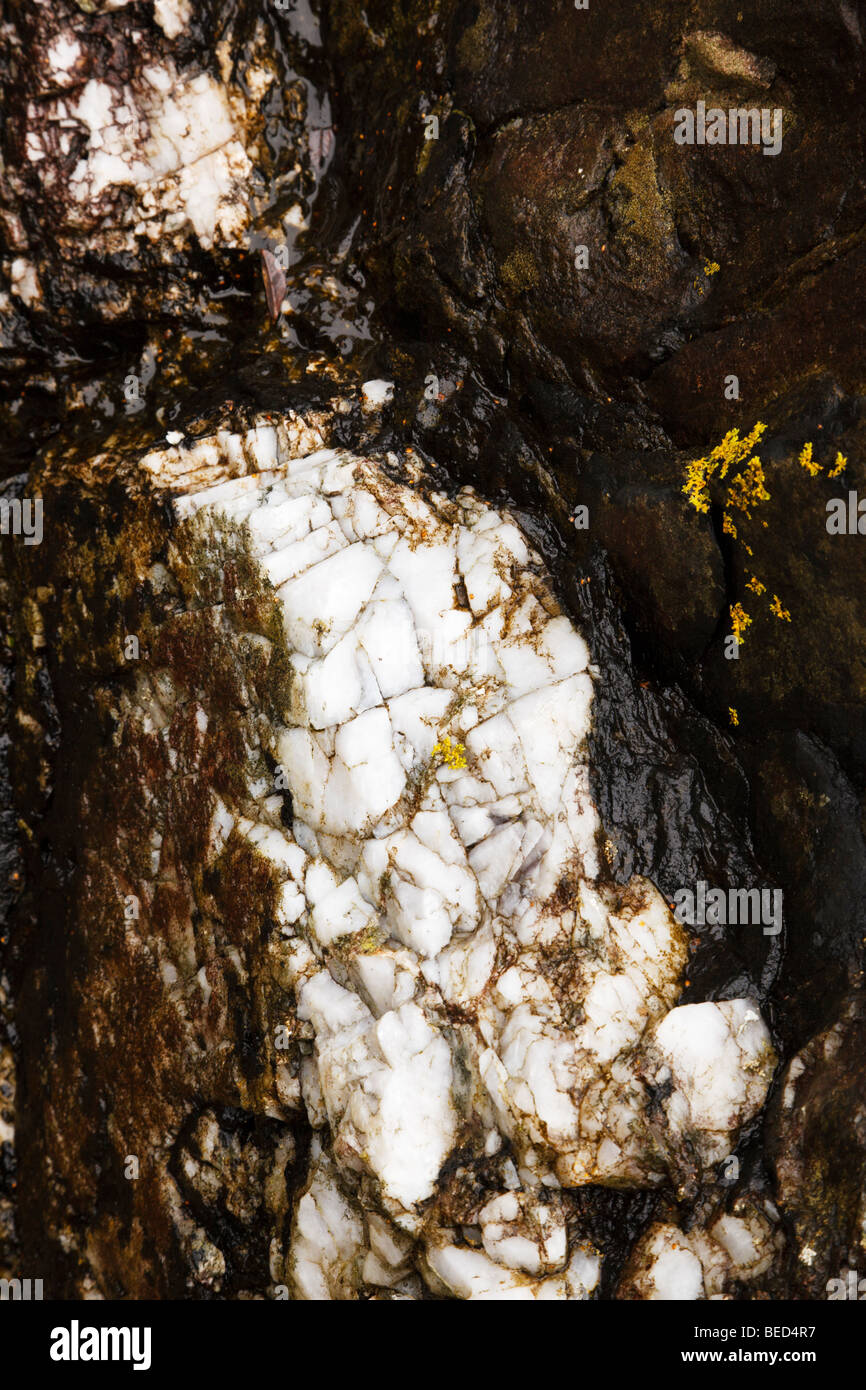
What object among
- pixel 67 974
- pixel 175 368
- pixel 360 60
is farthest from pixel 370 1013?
pixel 360 60

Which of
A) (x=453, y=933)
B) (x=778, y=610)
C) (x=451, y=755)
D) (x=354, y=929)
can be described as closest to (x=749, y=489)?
(x=778, y=610)

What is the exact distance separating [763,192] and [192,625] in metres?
3.01

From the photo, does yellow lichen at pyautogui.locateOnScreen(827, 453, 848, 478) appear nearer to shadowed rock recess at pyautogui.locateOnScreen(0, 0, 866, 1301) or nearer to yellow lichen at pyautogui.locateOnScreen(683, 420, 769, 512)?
shadowed rock recess at pyautogui.locateOnScreen(0, 0, 866, 1301)

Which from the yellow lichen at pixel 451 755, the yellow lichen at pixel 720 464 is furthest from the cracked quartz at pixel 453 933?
the yellow lichen at pixel 720 464

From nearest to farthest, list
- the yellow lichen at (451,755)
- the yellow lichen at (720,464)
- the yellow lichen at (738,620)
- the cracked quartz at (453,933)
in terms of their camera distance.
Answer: the cracked quartz at (453,933) → the yellow lichen at (720,464) → the yellow lichen at (738,620) → the yellow lichen at (451,755)

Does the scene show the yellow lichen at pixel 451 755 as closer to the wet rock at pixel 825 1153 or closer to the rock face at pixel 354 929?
the rock face at pixel 354 929

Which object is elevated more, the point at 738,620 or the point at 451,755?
the point at 738,620

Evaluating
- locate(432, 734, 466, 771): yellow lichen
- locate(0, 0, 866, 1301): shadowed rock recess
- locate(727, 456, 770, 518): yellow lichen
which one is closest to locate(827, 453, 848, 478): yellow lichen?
locate(0, 0, 866, 1301): shadowed rock recess

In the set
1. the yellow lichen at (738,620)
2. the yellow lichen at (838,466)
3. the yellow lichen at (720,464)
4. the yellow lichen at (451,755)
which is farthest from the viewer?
the yellow lichen at (451,755)

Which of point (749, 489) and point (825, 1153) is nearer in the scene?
point (825, 1153)

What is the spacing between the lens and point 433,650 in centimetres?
428

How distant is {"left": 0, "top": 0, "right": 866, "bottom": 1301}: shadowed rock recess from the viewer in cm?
373

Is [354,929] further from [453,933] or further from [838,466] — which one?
[838,466]

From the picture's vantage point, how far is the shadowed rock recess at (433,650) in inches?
147
